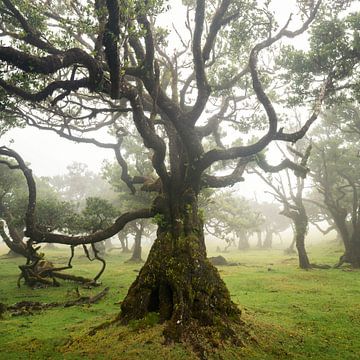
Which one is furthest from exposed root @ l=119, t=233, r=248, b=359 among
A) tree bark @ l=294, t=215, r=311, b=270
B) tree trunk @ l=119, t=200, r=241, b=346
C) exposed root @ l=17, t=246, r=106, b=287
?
tree bark @ l=294, t=215, r=311, b=270

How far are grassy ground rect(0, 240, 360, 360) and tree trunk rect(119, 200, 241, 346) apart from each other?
1.98ft

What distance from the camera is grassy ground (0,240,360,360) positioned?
9945mm

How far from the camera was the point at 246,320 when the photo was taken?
12.3 metres

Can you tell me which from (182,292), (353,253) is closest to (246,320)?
(182,292)

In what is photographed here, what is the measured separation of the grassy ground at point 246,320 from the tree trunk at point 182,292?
0.60m

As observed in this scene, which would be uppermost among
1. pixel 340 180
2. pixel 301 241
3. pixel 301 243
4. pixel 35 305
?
pixel 340 180

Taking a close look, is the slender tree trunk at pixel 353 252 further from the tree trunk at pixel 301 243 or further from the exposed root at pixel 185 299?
the exposed root at pixel 185 299

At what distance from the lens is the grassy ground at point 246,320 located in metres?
9.95

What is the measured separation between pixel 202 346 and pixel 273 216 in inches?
3040

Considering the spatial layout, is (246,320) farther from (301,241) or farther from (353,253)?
(353,253)

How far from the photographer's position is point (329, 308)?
49.8ft

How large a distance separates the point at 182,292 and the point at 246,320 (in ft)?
9.69

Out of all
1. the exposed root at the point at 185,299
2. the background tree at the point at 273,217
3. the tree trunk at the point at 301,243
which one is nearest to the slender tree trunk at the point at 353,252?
the tree trunk at the point at 301,243

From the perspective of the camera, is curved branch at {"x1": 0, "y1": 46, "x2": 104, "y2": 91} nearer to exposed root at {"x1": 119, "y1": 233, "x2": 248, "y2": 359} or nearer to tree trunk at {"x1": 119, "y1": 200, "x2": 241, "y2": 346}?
tree trunk at {"x1": 119, "y1": 200, "x2": 241, "y2": 346}
